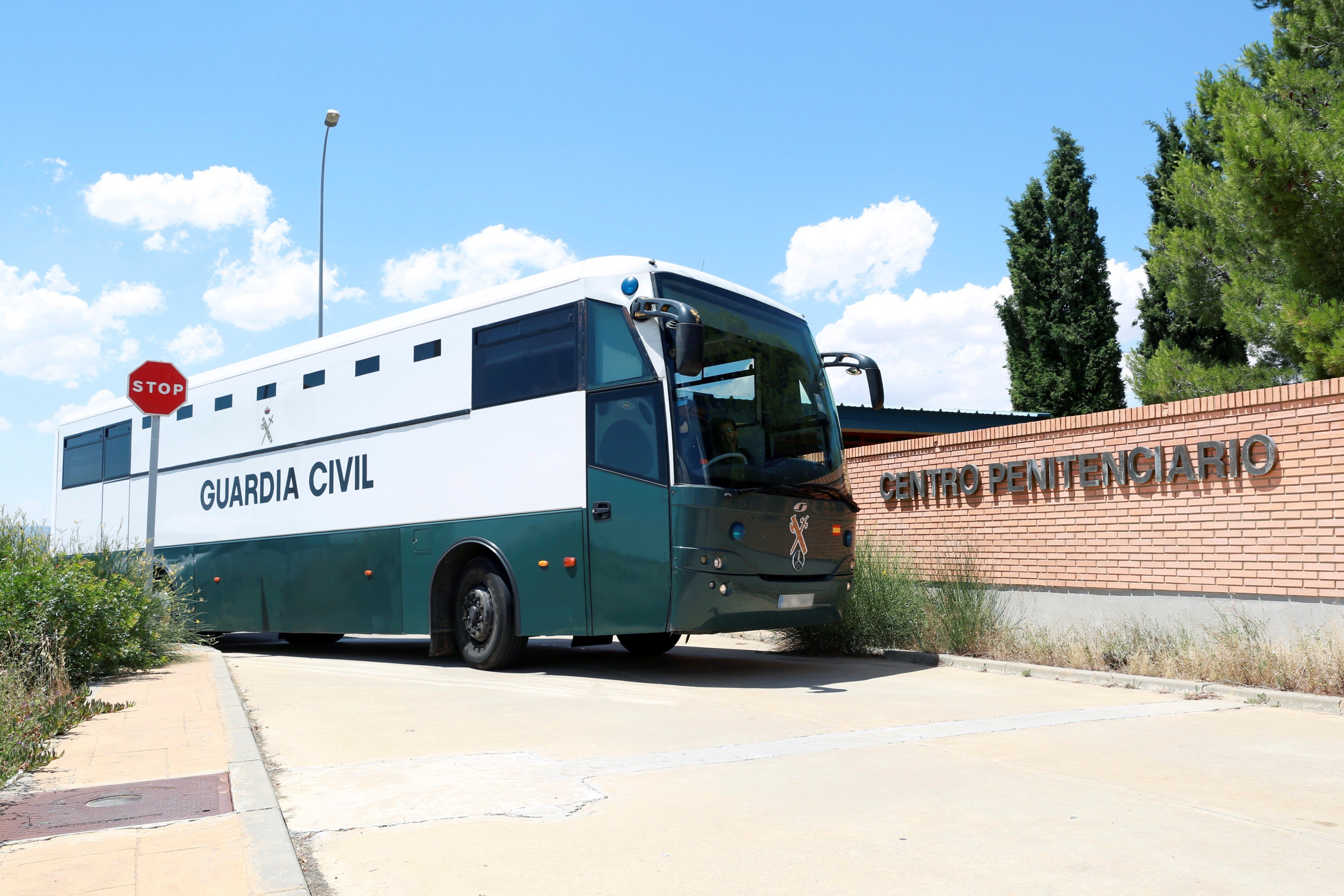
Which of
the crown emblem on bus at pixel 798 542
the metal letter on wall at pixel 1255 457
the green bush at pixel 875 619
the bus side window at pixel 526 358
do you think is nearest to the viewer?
the crown emblem on bus at pixel 798 542

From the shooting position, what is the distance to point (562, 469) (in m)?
10.4

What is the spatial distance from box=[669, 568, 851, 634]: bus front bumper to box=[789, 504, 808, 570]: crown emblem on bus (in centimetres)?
21

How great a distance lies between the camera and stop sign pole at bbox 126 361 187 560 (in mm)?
12883

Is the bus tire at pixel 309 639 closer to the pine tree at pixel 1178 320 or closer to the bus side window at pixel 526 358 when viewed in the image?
the bus side window at pixel 526 358

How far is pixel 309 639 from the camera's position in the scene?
17703 mm

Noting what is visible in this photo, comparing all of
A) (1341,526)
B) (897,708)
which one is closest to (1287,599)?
(1341,526)

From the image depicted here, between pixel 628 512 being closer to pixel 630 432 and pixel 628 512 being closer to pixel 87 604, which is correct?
pixel 630 432

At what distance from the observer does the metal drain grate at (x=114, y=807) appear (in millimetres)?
4766

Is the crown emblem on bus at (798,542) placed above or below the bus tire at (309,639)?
above

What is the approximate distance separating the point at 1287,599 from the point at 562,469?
23.0ft

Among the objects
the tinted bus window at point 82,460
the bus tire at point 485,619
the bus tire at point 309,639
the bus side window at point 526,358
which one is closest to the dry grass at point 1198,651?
the bus tire at point 485,619

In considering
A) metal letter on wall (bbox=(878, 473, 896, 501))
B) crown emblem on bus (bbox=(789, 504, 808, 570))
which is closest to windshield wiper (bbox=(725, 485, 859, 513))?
crown emblem on bus (bbox=(789, 504, 808, 570))

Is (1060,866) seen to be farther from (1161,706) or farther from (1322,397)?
(1322,397)

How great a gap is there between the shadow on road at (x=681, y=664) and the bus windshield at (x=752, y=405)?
1899mm
